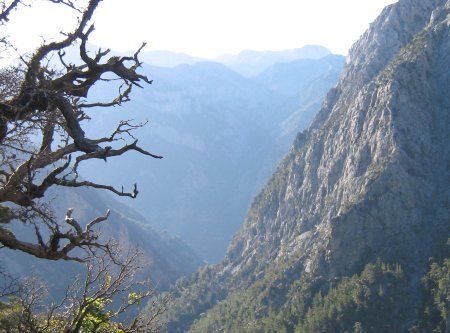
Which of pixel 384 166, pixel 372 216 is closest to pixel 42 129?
pixel 372 216

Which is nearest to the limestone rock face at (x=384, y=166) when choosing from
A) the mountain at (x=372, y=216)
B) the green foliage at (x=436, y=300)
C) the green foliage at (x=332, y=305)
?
the mountain at (x=372, y=216)

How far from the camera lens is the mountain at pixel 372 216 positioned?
10481 centimetres

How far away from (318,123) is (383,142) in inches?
2505

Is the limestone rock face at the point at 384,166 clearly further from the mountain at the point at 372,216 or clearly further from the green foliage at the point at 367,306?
the green foliage at the point at 367,306

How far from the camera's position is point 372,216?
123125 mm

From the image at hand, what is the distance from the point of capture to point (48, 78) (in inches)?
451

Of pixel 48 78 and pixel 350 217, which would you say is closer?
pixel 48 78

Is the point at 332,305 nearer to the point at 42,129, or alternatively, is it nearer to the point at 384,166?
the point at 384,166

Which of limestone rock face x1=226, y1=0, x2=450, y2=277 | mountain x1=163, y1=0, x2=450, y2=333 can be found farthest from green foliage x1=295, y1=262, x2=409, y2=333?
limestone rock face x1=226, y1=0, x2=450, y2=277

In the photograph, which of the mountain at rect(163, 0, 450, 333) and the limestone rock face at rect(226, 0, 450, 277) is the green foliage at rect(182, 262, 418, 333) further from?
the limestone rock face at rect(226, 0, 450, 277)

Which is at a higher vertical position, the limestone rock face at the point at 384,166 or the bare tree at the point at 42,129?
the limestone rock face at the point at 384,166

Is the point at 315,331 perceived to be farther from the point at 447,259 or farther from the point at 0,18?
the point at 0,18

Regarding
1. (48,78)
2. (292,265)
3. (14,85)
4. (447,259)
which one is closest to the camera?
(14,85)

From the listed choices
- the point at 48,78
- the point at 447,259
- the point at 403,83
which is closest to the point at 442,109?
the point at 403,83
